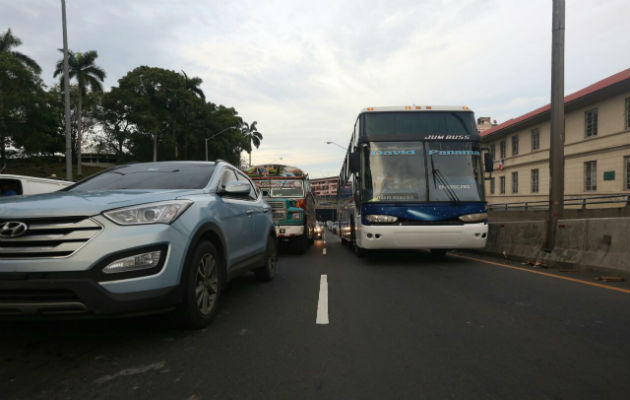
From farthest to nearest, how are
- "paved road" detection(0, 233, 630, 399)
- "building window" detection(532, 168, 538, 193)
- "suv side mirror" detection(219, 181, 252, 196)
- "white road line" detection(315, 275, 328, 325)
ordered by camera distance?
"building window" detection(532, 168, 538, 193), "suv side mirror" detection(219, 181, 252, 196), "white road line" detection(315, 275, 328, 325), "paved road" detection(0, 233, 630, 399)

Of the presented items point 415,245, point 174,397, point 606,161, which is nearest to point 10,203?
point 174,397

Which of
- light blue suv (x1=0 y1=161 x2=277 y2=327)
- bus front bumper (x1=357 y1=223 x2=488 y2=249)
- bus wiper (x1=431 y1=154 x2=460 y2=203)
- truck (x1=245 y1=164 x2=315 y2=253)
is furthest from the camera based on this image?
truck (x1=245 y1=164 x2=315 y2=253)

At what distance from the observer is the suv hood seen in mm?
2906

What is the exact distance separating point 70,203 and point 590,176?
27.4 metres

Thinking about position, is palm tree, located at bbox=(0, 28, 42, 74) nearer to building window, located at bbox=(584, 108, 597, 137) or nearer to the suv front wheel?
the suv front wheel

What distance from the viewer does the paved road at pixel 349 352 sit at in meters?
2.47

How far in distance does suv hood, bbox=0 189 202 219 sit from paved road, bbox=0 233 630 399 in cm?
110

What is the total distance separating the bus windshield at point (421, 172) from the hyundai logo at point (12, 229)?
6.15m

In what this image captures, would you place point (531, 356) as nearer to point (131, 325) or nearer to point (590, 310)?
point (590, 310)

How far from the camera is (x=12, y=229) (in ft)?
9.20

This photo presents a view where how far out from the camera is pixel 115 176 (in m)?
4.68

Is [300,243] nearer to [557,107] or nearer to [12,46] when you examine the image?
[557,107]

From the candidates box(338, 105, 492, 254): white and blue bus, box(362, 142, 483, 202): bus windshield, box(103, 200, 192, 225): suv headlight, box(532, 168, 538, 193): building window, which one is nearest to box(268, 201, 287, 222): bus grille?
box(338, 105, 492, 254): white and blue bus

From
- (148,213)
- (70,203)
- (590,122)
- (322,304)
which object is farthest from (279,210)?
(590,122)
